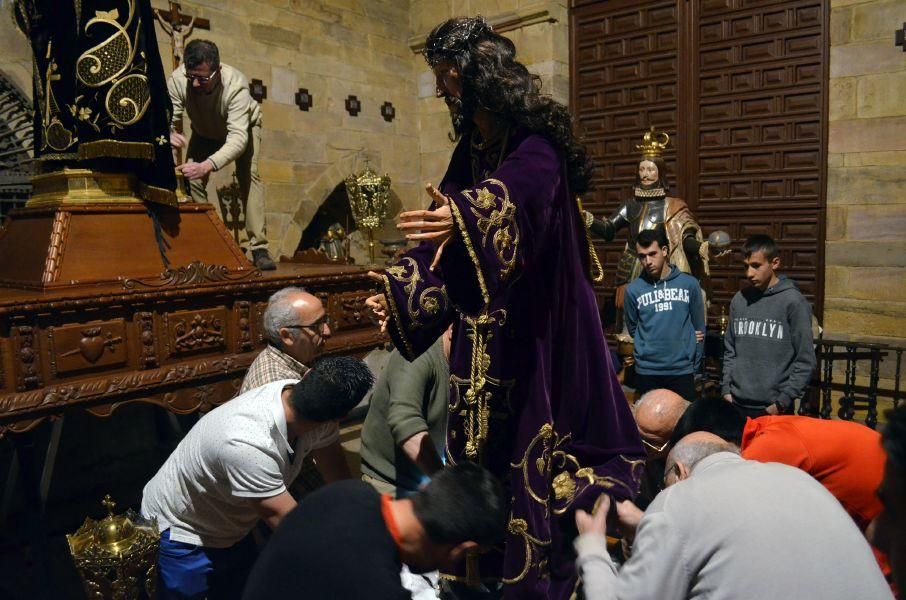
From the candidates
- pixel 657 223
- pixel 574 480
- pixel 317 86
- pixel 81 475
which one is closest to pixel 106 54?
pixel 81 475

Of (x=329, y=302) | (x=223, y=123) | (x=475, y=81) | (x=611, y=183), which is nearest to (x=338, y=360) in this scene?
(x=475, y=81)

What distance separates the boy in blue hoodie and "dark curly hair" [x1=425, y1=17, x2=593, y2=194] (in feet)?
8.99

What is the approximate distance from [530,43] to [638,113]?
4.88 feet

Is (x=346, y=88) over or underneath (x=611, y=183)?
over

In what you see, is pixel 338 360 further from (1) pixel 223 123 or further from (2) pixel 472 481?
(1) pixel 223 123

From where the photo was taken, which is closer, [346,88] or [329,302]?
[329,302]

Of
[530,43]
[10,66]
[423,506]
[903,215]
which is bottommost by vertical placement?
[423,506]

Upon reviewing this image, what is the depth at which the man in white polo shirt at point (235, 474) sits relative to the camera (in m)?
2.37

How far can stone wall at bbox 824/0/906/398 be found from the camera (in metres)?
6.17

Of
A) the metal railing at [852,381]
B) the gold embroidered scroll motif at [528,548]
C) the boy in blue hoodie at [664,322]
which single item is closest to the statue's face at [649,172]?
the boy in blue hoodie at [664,322]

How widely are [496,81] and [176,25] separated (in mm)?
4578

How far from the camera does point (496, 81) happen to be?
2.11 meters

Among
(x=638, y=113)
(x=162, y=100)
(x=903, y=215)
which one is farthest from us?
(x=638, y=113)

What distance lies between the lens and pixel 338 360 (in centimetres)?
248
